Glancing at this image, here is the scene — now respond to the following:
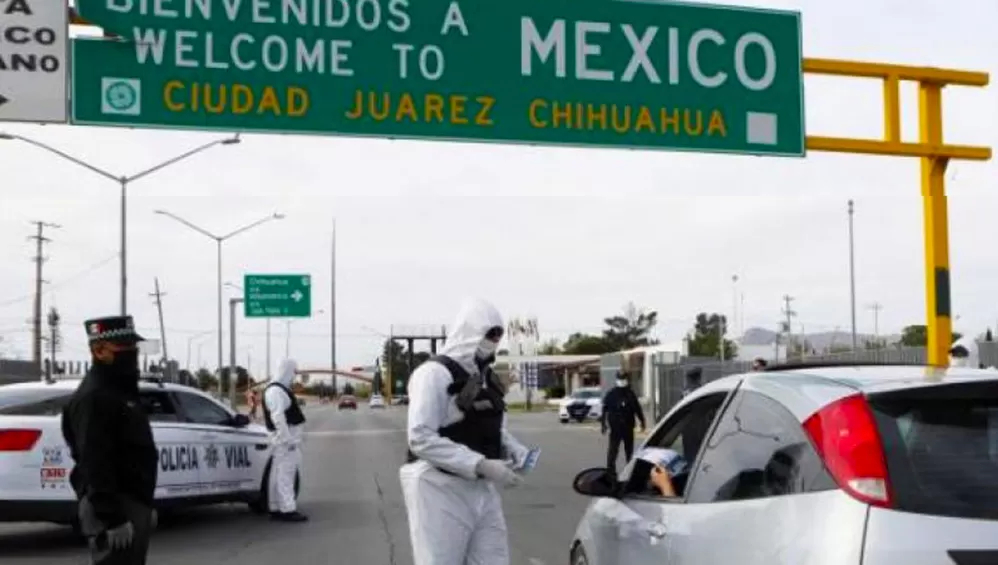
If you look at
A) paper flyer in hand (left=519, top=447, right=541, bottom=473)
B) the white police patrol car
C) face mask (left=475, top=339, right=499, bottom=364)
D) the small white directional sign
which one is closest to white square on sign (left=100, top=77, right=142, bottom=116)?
the small white directional sign

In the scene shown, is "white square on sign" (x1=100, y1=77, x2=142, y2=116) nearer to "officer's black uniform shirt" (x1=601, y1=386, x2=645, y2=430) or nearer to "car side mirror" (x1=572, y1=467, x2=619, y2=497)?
"car side mirror" (x1=572, y1=467, x2=619, y2=497)

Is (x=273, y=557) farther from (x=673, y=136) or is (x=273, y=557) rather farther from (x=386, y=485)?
(x=386, y=485)

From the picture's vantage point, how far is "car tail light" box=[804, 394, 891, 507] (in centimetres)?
341

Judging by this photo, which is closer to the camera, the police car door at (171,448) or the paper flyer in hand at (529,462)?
the paper flyer in hand at (529,462)

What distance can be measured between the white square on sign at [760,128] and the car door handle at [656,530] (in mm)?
6880

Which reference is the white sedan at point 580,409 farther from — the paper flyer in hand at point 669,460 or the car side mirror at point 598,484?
the paper flyer in hand at point 669,460

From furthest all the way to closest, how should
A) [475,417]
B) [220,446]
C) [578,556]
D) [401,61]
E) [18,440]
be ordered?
[220,446]
[18,440]
[401,61]
[578,556]
[475,417]

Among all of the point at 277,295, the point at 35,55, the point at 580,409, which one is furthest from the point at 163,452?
the point at 277,295

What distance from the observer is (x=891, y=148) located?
36.6ft

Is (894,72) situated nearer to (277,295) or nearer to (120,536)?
(120,536)

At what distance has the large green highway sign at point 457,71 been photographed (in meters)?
9.80

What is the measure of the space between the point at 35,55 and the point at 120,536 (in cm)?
557

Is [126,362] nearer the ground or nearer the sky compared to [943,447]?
nearer the sky

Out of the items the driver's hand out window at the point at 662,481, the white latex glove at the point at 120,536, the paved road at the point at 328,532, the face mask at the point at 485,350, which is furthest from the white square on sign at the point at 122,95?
the driver's hand out window at the point at 662,481
